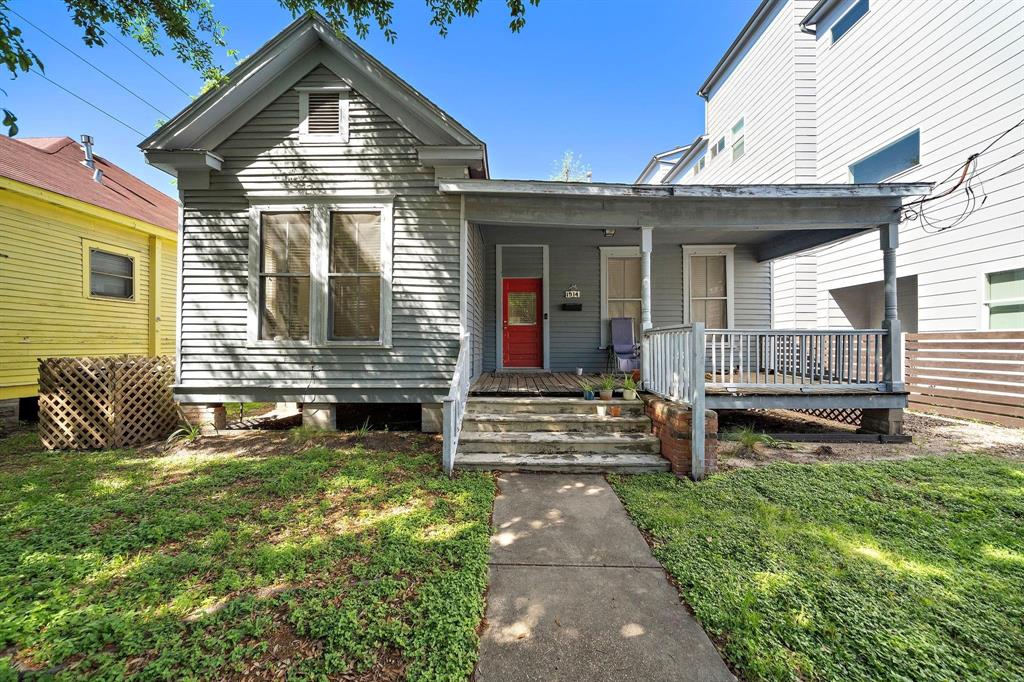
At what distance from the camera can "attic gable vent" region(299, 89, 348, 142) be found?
5.71 m

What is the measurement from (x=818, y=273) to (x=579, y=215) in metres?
7.65

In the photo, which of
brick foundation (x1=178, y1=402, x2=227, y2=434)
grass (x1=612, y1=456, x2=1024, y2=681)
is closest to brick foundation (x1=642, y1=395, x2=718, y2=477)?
grass (x1=612, y1=456, x2=1024, y2=681)

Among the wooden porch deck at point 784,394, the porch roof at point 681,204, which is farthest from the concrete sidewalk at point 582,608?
the porch roof at point 681,204

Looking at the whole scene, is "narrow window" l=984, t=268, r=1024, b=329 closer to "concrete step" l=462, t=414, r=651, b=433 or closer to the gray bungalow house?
the gray bungalow house

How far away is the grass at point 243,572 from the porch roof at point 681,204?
11.8 ft

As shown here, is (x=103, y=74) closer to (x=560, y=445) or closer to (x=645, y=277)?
(x=645, y=277)

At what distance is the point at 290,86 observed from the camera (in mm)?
5703

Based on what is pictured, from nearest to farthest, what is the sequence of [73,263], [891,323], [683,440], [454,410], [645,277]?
[683,440], [454,410], [891,323], [645,277], [73,263]

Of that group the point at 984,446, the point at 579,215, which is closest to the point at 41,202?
the point at 579,215

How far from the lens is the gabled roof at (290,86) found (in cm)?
539

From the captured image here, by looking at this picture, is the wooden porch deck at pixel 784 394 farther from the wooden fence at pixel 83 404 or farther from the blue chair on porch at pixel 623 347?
the wooden fence at pixel 83 404

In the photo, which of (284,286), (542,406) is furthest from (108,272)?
(542,406)

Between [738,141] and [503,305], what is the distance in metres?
9.28

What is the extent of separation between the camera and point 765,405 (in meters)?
5.20
